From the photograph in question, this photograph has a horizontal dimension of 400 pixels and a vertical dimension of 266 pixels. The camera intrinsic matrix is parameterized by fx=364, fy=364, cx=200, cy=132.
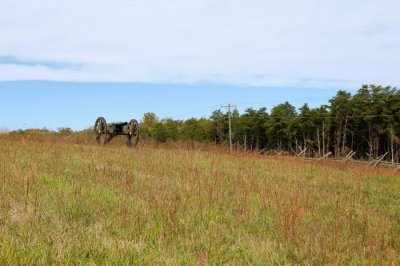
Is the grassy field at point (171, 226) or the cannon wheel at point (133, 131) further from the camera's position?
the cannon wheel at point (133, 131)

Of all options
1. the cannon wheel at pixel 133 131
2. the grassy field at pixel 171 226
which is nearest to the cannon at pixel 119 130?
the cannon wheel at pixel 133 131

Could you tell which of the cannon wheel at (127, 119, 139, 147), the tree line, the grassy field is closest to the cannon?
the cannon wheel at (127, 119, 139, 147)

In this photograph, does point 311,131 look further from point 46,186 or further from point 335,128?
point 46,186

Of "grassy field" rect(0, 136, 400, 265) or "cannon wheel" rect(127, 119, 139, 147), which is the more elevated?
"cannon wheel" rect(127, 119, 139, 147)

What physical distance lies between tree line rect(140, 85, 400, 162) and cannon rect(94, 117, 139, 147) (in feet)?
98.6

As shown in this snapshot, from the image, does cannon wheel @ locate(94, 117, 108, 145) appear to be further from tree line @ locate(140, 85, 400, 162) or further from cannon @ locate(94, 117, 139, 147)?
tree line @ locate(140, 85, 400, 162)

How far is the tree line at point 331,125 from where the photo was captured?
58.4 meters

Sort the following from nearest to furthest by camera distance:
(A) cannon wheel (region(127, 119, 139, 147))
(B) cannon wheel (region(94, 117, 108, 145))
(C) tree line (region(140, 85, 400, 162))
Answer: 1. (A) cannon wheel (region(127, 119, 139, 147))
2. (B) cannon wheel (region(94, 117, 108, 145))
3. (C) tree line (region(140, 85, 400, 162))

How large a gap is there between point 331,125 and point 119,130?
173ft

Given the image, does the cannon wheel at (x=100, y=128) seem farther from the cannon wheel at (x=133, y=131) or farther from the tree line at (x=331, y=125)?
the tree line at (x=331, y=125)

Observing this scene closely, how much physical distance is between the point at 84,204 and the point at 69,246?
1.55 metres

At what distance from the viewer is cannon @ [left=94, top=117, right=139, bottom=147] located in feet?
62.2

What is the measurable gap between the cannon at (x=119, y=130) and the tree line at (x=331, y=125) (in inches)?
1183

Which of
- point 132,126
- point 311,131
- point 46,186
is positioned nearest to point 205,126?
point 311,131
